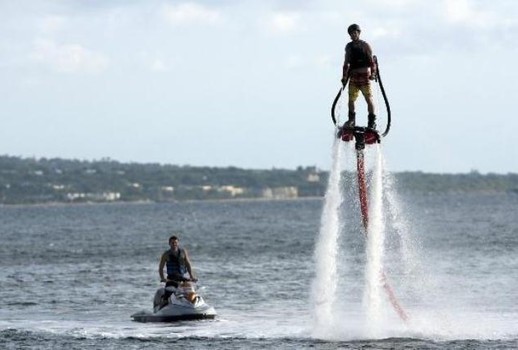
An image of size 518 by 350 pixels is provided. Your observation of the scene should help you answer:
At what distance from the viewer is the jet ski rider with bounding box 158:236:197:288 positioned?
128 feet

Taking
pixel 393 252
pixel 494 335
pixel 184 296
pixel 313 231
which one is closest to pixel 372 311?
pixel 494 335

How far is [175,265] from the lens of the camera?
130 feet

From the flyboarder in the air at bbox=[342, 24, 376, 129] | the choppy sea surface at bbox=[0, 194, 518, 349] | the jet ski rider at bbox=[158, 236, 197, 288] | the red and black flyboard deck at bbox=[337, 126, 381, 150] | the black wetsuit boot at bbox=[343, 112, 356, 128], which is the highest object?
the flyboarder in the air at bbox=[342, 24, 376, 129]

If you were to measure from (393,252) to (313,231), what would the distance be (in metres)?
56.8

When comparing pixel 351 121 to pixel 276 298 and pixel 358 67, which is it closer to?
pixel 358 67

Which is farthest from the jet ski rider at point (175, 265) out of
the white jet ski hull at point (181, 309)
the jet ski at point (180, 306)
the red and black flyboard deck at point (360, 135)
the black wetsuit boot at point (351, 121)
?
the black wetsuit boot at point (351, 121)

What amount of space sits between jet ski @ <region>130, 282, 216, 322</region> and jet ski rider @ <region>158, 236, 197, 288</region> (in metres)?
0.21

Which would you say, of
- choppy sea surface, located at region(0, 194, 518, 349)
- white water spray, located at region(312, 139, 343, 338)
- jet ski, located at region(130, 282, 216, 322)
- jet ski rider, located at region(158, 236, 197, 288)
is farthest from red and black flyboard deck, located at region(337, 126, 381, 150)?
jet ski, located at region(130, 282, 216, 322)

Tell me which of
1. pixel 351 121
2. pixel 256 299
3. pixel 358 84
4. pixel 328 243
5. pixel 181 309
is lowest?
pixel 256 299

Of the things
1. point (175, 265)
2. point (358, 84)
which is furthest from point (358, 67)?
point (175, 265)

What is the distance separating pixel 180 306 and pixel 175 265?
126 cm

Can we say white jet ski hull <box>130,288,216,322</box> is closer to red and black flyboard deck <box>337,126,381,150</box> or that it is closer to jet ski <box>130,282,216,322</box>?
jet ski <box>130,282,216,322</box>

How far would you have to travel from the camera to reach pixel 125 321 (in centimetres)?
4166

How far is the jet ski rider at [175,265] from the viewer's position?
3912 centimetres
